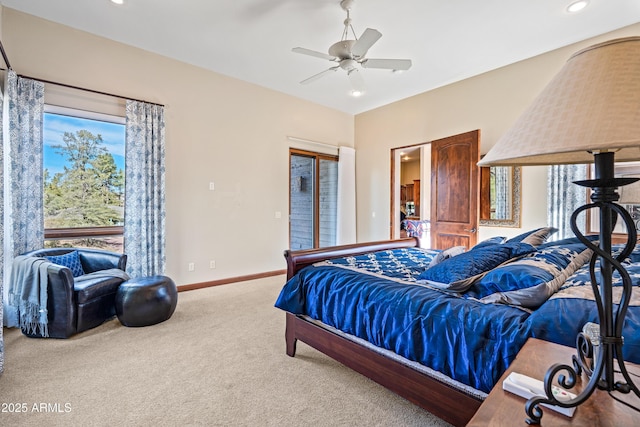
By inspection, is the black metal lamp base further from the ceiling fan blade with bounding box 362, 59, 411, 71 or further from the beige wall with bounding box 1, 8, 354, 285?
the beige wall with bounding box 1, 8, 354, 285

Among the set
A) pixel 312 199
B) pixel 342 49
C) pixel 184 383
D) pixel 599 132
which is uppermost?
pixel 342 49

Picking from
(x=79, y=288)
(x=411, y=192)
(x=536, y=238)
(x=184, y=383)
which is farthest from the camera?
(x=411, y=192)

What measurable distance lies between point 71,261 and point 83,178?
1109 mm

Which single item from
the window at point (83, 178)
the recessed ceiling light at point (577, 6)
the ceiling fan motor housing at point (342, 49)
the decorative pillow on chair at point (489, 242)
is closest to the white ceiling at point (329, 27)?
the recessed ceiling light at point (577, 6)

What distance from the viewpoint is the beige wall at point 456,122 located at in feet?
13.0

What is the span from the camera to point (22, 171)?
10.1 feet

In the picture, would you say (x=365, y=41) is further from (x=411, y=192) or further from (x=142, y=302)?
(x=411, y=192)

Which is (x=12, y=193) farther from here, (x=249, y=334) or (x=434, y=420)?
(x=434, y=420)

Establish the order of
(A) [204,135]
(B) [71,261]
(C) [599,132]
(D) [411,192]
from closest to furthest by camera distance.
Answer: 1. (C) [599,132]
2. (B) [71,261]
3. (A) [204,135]
4. (D) [411,192]

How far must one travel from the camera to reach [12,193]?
3016 millimetres

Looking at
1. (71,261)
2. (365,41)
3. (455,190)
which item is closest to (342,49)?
(365,41)

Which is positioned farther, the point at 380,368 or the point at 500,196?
the point at 500,196

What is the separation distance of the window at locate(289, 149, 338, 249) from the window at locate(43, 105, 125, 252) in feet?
8.82

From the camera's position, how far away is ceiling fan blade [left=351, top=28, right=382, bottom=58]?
2.62 metres
